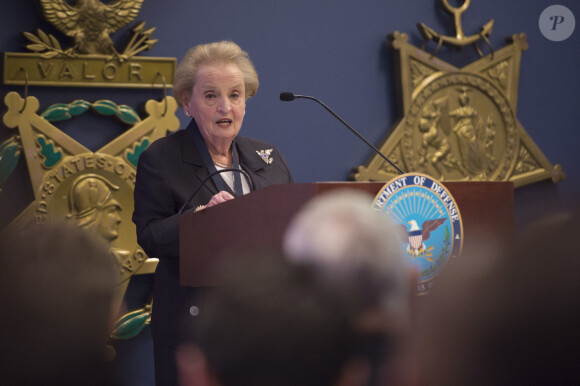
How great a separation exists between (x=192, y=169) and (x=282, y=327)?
68 centimetres

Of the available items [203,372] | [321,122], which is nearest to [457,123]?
[321,122]

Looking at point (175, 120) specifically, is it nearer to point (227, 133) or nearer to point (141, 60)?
point (141, 60)

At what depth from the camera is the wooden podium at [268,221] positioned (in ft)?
4.03

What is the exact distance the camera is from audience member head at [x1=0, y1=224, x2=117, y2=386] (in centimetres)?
113

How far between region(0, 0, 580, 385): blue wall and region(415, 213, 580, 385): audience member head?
1.71 metres

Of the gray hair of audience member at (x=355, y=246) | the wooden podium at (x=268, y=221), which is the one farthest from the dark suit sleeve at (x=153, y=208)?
the gray hair of audience member at (x=355, y=246)

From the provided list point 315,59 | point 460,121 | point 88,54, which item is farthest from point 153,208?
point 460,121

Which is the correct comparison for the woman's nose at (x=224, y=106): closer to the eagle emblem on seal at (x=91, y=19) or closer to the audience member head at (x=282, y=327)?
the audience member head at (x=282, y=327)

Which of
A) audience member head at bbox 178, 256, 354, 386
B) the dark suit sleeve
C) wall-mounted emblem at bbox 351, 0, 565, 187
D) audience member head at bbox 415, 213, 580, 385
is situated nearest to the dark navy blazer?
the dark suit sleeve

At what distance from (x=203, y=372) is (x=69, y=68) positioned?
1.40 m

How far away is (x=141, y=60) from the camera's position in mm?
2570

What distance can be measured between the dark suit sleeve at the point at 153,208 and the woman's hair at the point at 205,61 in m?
0.21

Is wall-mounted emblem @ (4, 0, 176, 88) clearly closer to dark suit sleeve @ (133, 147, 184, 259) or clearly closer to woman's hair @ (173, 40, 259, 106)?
woman's hair @ (173, 40, 259, 106)

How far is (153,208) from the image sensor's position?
166 centimetres
